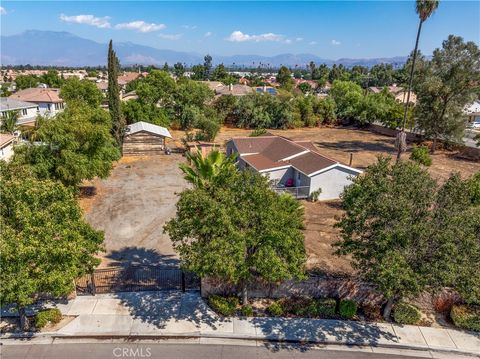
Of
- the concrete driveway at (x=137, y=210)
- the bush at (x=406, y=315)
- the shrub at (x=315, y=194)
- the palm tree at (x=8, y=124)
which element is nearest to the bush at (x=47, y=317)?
the concrete driveway at (x=137, y=210)

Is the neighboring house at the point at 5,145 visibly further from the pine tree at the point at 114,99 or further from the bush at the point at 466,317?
the bush at the point at 466,317

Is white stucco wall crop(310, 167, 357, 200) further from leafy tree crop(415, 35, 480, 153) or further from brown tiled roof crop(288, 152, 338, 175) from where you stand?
leafy tree crop(415, 35, 480, 153)

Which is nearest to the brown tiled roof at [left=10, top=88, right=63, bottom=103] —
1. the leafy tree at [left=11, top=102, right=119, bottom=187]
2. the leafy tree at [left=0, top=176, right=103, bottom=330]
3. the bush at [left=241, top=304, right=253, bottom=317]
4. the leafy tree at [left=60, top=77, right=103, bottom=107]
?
the leafy tree at [left=60, top=77, right=103, bottom=107]

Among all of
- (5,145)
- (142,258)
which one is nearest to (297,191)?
(142,258)

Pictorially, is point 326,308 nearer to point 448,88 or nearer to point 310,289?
point 310,289

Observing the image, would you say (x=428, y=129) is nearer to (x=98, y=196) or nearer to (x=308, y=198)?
(x=308, y=198)

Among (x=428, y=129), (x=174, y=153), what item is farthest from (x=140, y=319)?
(x=428, y=129)
